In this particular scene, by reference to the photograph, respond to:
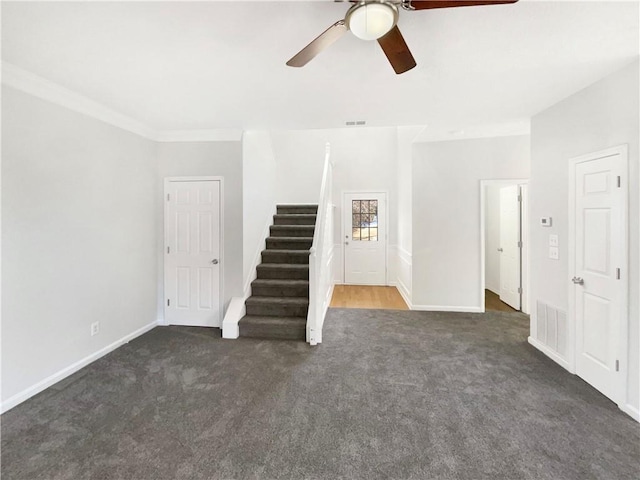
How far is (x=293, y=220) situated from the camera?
504 centimetres

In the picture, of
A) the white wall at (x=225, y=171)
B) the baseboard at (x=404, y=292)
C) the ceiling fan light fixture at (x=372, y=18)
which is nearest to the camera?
the ceiling fan light fixture at (x=372, y=18)

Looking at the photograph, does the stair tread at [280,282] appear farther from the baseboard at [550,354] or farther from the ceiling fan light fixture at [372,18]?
the ceiling fan light fixture at [372,18]

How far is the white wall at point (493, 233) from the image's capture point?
16.4 feet

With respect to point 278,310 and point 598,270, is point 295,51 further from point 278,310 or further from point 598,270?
point 598,270

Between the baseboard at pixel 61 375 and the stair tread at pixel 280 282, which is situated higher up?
the stair tread at pixel 280 282

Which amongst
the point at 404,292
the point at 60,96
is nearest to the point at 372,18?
the point at 60,96

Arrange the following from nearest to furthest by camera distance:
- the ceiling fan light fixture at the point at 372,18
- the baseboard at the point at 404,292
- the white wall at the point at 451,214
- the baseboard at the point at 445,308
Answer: the ceiling fan light fixture at the point at 372,18, the white wall at the point at 451,214, the baseboard at the point at 445,308, the baseboard at the point at 404,292

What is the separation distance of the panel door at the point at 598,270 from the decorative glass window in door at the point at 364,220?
12.7 ft

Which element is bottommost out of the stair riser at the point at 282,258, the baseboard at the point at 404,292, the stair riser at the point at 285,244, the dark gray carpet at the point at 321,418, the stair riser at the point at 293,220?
the dark gray carpet at the point at 321,418

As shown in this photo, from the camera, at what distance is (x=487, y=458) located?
1659 millimetres

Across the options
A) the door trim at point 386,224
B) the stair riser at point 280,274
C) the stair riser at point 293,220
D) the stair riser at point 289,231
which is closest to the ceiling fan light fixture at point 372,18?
the stair riser at point 280,274

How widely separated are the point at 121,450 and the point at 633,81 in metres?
4.30

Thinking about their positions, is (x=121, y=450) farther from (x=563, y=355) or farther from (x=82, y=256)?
(x=563, y=355)

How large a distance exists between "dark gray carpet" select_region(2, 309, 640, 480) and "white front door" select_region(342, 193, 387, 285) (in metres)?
3.13
